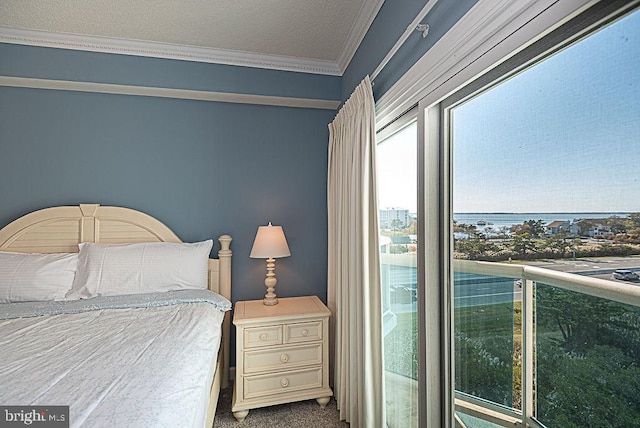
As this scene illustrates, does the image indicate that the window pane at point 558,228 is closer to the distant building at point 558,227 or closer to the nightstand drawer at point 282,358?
the distant building at point 558,227

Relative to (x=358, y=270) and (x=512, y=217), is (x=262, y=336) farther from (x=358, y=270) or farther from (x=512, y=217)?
(x=512, y=217)

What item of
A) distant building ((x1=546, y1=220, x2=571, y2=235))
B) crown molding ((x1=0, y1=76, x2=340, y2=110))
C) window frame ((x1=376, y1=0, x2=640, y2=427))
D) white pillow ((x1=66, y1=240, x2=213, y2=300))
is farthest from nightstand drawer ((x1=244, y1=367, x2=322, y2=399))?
crown molding ((x1=0, y1=76, x2=340, y2=110))

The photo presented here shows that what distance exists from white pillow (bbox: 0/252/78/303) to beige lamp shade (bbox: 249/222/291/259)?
1.23 meters

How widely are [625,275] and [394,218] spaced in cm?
113

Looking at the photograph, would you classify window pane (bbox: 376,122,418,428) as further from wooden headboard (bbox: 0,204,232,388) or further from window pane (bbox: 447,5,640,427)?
wooden headboard (bbox: 0,204,232,388)

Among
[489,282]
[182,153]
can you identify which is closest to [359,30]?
[182,153]

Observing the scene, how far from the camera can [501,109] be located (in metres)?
1.02

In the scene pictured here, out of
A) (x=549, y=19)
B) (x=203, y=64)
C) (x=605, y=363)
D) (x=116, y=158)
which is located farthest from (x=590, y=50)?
(x=116, y=158)

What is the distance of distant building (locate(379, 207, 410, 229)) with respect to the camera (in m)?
1.64

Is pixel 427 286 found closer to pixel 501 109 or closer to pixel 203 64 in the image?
pixel 501 109

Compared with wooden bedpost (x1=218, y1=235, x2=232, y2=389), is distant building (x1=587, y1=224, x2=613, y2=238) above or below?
above

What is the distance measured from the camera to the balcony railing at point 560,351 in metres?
0.67

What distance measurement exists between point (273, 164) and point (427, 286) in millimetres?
1789

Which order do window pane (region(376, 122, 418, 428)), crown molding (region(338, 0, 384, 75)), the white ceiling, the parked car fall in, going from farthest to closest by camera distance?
1. the white ceiling
2. crown molding (region(338, 0, 384, 75))
3. window pane (region(376, 122, 418, 428))
4. the parked car
